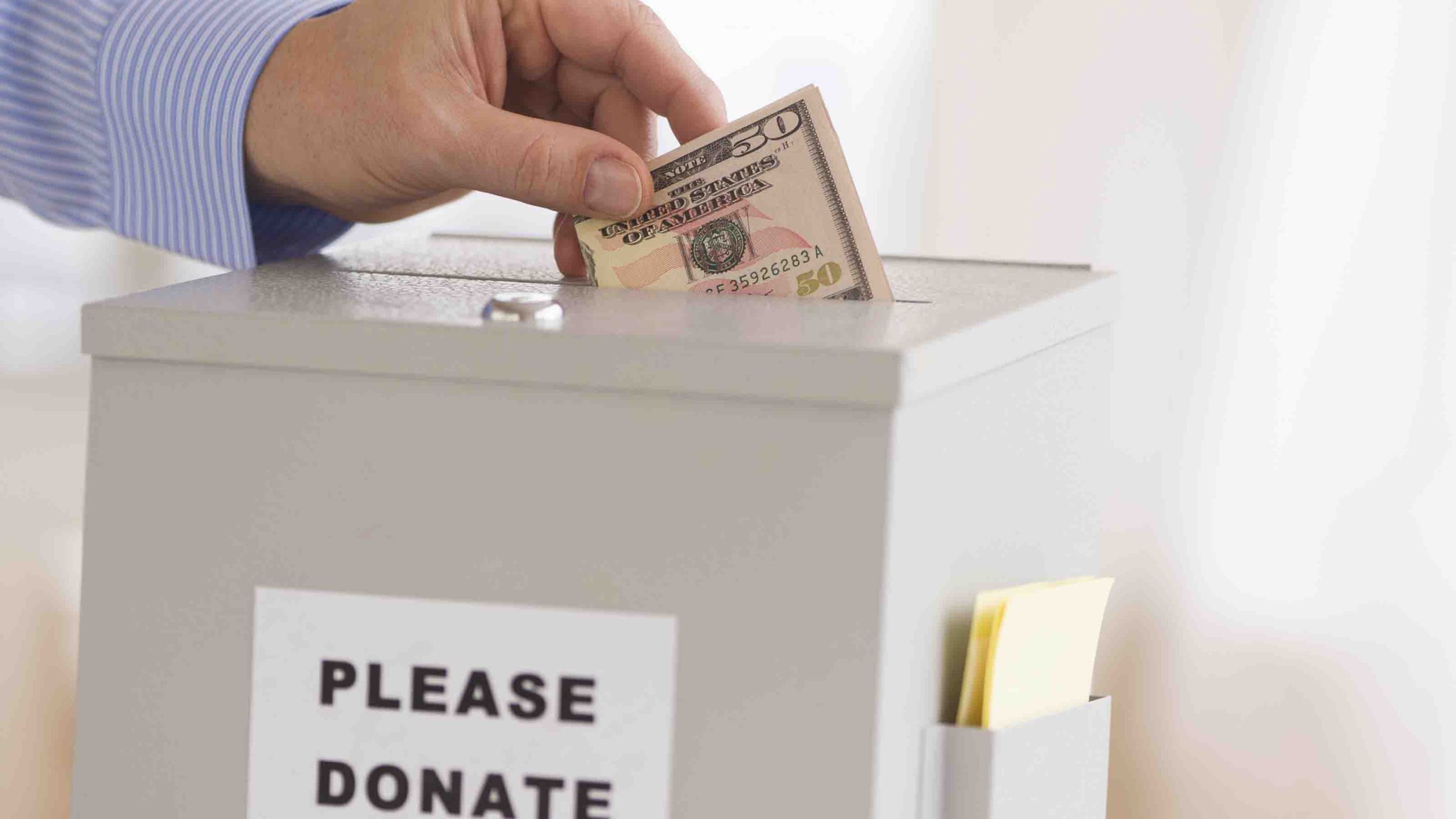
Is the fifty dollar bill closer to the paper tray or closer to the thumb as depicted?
the thumb

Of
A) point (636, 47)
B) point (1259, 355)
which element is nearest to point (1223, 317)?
point (1259, 355)

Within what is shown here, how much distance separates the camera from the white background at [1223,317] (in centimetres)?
197

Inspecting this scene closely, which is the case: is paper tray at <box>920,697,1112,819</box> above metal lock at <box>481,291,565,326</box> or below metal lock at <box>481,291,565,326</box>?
below

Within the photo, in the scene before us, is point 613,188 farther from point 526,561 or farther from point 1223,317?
point 1223,317

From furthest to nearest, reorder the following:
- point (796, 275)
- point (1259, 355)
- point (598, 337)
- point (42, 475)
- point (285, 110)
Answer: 1. point (42, 475)
2. point (1259, 355)
3. point (285, 110)
4. point (796, 275)
5. point (598, 337)

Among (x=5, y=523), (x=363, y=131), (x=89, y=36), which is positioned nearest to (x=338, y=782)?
(x=363, y=131)

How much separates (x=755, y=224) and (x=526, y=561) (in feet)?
0.75

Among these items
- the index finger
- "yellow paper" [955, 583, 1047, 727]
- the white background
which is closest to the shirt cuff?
the index finger

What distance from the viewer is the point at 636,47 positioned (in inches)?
33.2

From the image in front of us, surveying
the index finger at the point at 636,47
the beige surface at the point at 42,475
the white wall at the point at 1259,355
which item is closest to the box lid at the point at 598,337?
the index finger at the point at 636,47

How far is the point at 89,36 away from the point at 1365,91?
1683mm

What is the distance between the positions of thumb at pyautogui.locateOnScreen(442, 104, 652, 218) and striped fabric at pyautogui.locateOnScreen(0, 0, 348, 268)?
152mm

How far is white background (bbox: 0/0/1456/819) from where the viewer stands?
1.97 m

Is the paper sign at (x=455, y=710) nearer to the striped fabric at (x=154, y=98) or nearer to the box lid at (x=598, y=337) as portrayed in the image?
the box lid at (x=598, y=337)
